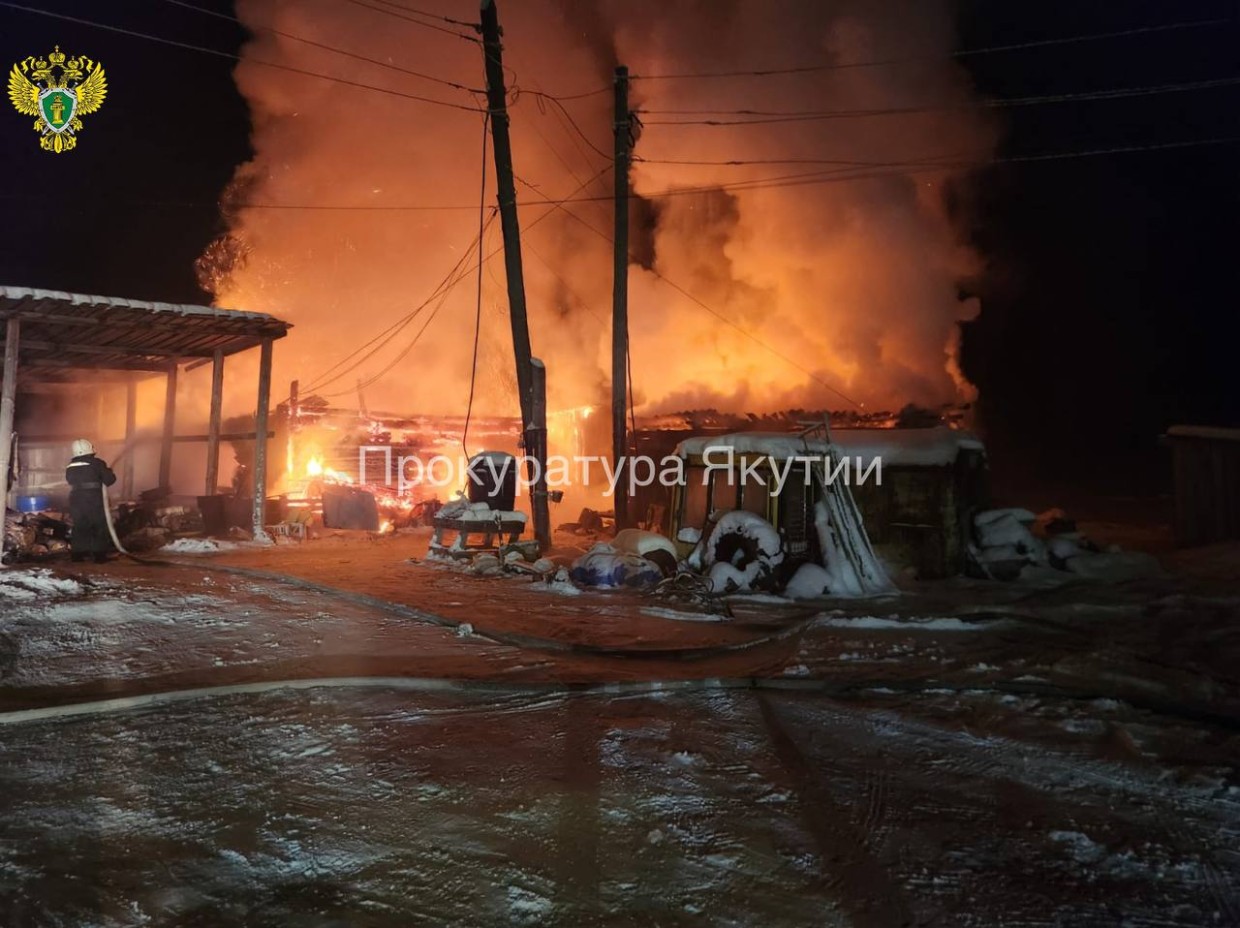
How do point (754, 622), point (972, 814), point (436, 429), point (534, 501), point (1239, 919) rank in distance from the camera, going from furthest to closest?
1. point (436, 429)
2. point (534, 501)
3. point (754, 622)
4. point (972, 814)
5. point (1239, 919)

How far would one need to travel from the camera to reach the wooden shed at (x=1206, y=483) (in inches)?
485

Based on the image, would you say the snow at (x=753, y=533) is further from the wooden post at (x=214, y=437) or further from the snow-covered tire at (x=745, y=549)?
the wooden post at (x=214, y=437)

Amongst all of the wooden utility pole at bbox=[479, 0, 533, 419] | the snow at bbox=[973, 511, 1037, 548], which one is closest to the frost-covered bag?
the wooden utility pole at bbox=[479, 0, 533, 419]

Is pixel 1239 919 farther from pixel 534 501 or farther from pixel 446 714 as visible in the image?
pixel 534 501

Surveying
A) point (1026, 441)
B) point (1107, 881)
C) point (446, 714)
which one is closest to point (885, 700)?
point (1107, 881)

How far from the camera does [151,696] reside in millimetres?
4027

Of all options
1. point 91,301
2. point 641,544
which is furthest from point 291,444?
point 641,544

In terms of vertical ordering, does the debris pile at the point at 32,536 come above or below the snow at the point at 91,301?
below

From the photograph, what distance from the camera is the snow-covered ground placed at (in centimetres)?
244

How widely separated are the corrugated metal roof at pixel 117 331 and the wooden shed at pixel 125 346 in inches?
0.6

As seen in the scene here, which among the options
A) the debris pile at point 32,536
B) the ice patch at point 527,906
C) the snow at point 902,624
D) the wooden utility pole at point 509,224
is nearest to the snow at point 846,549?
the snow at point 902,624

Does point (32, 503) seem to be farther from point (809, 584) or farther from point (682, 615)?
point (809, 584)

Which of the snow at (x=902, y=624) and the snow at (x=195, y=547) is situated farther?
the snow at (x=195, y=547)

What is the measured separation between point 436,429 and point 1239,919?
22.6 metres
